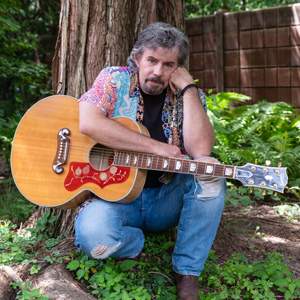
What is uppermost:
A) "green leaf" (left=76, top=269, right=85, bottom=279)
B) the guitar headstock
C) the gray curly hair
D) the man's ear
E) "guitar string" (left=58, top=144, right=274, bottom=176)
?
the gray curly hair

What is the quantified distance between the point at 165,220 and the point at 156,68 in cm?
96

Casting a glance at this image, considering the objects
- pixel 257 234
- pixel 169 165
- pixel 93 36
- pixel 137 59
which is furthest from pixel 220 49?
pixel 169 165

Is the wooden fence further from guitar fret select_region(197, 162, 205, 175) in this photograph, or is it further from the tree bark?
guitar fret select_region(197, 162, 205, 175)

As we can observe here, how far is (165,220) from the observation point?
8.78ft

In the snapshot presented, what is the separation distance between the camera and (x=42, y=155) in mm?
2496

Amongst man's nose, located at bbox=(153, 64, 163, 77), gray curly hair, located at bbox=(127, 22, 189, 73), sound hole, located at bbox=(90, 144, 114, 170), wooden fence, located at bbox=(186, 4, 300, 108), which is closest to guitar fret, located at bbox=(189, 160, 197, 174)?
sound hole, located at bbox=(90, 144, 114, 170)

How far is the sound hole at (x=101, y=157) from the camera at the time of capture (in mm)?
2566

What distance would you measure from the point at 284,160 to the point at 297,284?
2501mm

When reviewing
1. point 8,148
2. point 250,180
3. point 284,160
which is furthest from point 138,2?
point 8,148

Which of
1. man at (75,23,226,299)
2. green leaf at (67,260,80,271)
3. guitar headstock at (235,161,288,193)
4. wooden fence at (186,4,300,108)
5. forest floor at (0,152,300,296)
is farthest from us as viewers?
wooden fence at (186,4,300,108)

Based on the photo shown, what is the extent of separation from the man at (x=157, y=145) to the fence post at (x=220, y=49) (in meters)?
4.45

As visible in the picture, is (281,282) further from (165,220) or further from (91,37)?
(91,37)

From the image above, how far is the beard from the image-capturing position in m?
2.62

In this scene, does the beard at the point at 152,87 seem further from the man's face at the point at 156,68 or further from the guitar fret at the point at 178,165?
the guitar fret at the point at 178,165
